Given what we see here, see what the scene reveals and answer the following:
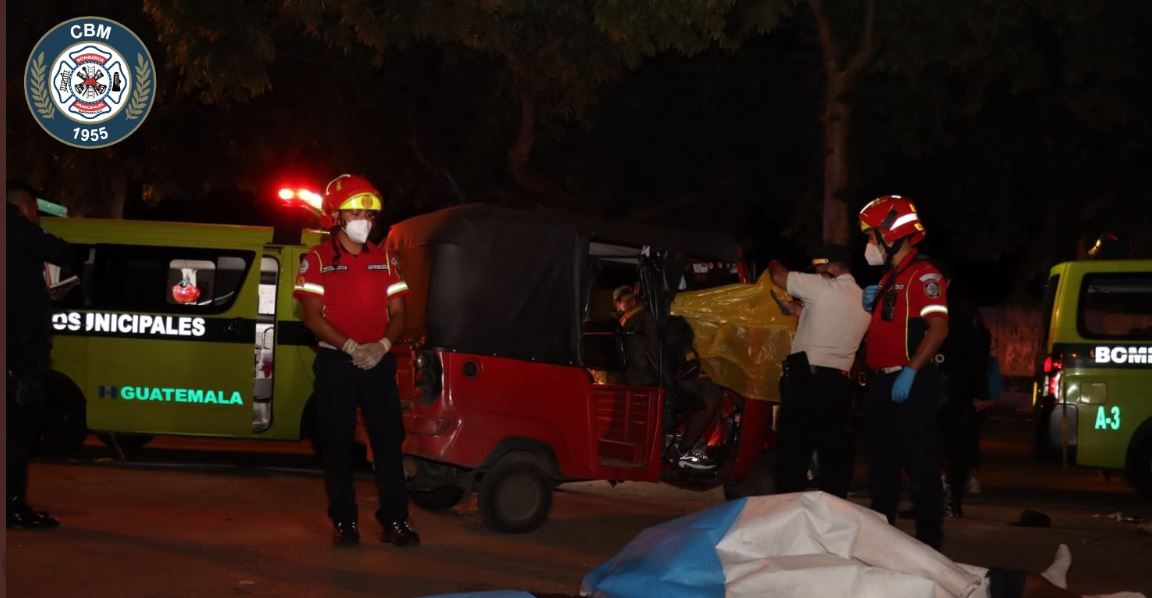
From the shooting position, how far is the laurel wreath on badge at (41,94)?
395 inches

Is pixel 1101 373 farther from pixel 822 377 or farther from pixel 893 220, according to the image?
pixel 893 220

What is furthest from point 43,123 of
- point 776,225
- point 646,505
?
point 776,225

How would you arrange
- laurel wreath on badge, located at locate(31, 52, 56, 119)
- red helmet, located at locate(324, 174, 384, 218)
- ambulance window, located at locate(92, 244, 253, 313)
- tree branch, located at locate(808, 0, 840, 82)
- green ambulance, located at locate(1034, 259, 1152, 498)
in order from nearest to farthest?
red helmet, located at locate(324, 174, 384, 218) < laurel wreath on badge, located at locate(31, 52, 56, 119) < green ambulance, located at locate(1034, 259, 1152, 498) < ambulance window, located at locate(92, 244, 253, 313) < tree branch, located at locate(808, 0, 840, 82)

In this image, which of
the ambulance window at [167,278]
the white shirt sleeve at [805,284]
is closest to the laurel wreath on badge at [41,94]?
the ambulance window at [167,278]

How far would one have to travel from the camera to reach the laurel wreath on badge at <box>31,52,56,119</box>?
10031 mm

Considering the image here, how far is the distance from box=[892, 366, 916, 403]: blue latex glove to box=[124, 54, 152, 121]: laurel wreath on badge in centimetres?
540

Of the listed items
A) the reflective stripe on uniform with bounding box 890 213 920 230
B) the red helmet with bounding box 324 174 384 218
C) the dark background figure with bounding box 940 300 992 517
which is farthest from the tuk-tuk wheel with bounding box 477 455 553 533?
the dark background figure with bounding box 940 300 992 517

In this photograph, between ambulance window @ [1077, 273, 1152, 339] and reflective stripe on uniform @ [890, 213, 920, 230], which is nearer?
reflective stripe on uniform @ [890, 213, 920, 230]

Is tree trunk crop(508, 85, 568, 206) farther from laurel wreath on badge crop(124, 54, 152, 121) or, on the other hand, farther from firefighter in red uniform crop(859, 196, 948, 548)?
firefighter in red uniform crop(859, 196, 948, 548)

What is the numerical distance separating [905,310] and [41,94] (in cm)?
581

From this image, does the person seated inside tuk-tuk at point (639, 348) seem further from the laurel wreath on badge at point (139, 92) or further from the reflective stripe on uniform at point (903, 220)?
the laurel wreath on badge at point (139, 92)

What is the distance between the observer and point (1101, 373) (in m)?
12.3

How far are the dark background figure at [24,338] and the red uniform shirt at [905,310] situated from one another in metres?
4.55

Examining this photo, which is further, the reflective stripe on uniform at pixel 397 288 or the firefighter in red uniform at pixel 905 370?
the reflective stripe on uniform at pixel 397 288
